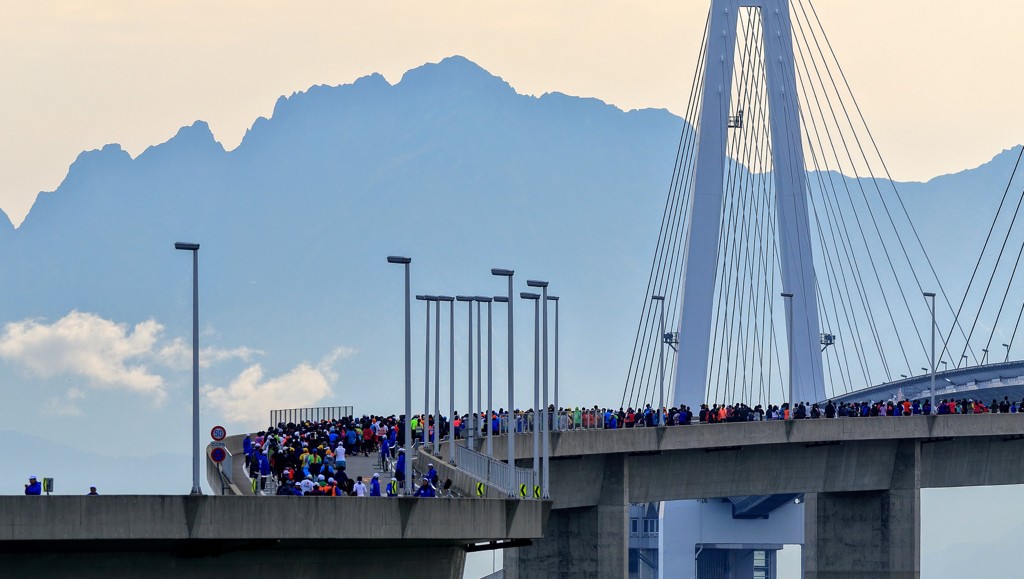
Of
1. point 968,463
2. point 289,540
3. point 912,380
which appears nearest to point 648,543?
point 912,380

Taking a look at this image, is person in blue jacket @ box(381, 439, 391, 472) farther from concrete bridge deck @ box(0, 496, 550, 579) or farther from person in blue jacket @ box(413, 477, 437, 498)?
concrete bridge deck @ box(0, 496, 550, 579)

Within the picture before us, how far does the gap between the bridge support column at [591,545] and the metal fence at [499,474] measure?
1702 centimetres

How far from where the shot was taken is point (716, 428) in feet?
222

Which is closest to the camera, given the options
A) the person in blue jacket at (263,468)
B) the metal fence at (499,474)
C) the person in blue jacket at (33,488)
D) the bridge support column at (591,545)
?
the person in blue jacket at (33,488)

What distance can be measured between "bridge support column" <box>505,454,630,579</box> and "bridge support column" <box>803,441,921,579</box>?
1104cm

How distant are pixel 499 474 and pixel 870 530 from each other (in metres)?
31.7

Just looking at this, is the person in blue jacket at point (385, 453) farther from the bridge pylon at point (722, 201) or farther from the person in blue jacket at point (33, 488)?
the bridge pylon at point (722, 201)

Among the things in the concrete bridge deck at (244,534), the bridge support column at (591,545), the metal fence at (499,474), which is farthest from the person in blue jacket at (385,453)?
the bridge support column at (591,545)

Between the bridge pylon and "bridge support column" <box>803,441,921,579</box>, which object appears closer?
"bridge support column" <box>803,441,921,579</box>

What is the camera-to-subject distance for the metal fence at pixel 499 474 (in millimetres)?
43781

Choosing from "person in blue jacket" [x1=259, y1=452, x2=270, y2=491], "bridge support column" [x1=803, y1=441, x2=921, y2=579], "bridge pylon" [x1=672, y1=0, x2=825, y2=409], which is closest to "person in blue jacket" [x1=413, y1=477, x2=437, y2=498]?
"person in blue jacket" [x1=259, y1=452, x2=270, y2=491]

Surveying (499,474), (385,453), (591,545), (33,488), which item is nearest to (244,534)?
(33,488)

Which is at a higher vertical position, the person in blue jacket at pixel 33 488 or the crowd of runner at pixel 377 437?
the crowd of runner at pixel 377 437

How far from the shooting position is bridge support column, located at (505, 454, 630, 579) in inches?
2586
